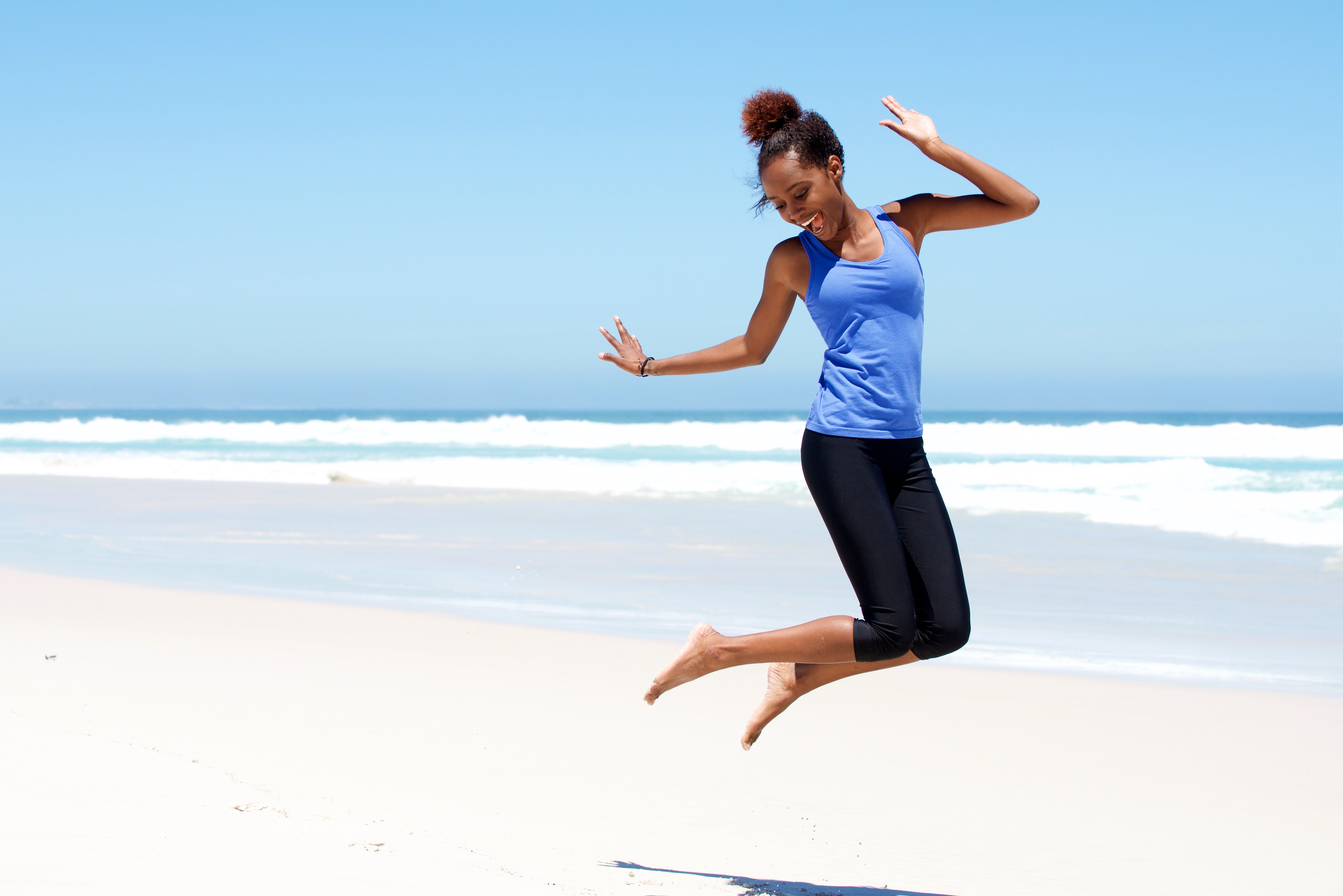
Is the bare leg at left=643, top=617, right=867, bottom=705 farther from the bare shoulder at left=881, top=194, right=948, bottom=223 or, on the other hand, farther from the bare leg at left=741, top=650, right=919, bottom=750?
the bare shoulder at left=881, top=194, right=948, bottom=223

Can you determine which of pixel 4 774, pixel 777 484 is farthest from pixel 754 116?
pixel 777 484

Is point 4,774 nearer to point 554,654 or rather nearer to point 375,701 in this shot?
point 375,701

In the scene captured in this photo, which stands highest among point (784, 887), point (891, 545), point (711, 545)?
point (891, 545)

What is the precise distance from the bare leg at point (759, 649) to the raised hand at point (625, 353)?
0.93 m

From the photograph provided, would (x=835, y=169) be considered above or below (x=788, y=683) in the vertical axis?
above

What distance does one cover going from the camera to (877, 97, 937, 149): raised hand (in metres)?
3.00

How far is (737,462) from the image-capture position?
25422 millimetres

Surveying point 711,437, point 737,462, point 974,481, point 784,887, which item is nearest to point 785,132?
point 784,887

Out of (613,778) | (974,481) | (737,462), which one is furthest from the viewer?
(737,462)

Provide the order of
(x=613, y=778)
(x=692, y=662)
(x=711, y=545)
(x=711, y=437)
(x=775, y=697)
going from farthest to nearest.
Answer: (x=711, y=437) < (x=711, y=545) < (x=613, y=778) < (x=775, y=697) < (x=692, y=662)

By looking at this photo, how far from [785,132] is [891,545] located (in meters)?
1.19

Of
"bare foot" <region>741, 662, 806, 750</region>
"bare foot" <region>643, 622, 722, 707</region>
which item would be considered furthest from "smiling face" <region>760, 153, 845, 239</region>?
"bare foot" <region>741, 662, 806, 750</region>

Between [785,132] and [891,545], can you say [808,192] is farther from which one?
[891,545]

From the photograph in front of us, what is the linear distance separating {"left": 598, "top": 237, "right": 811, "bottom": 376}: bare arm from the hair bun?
0.31 metres
